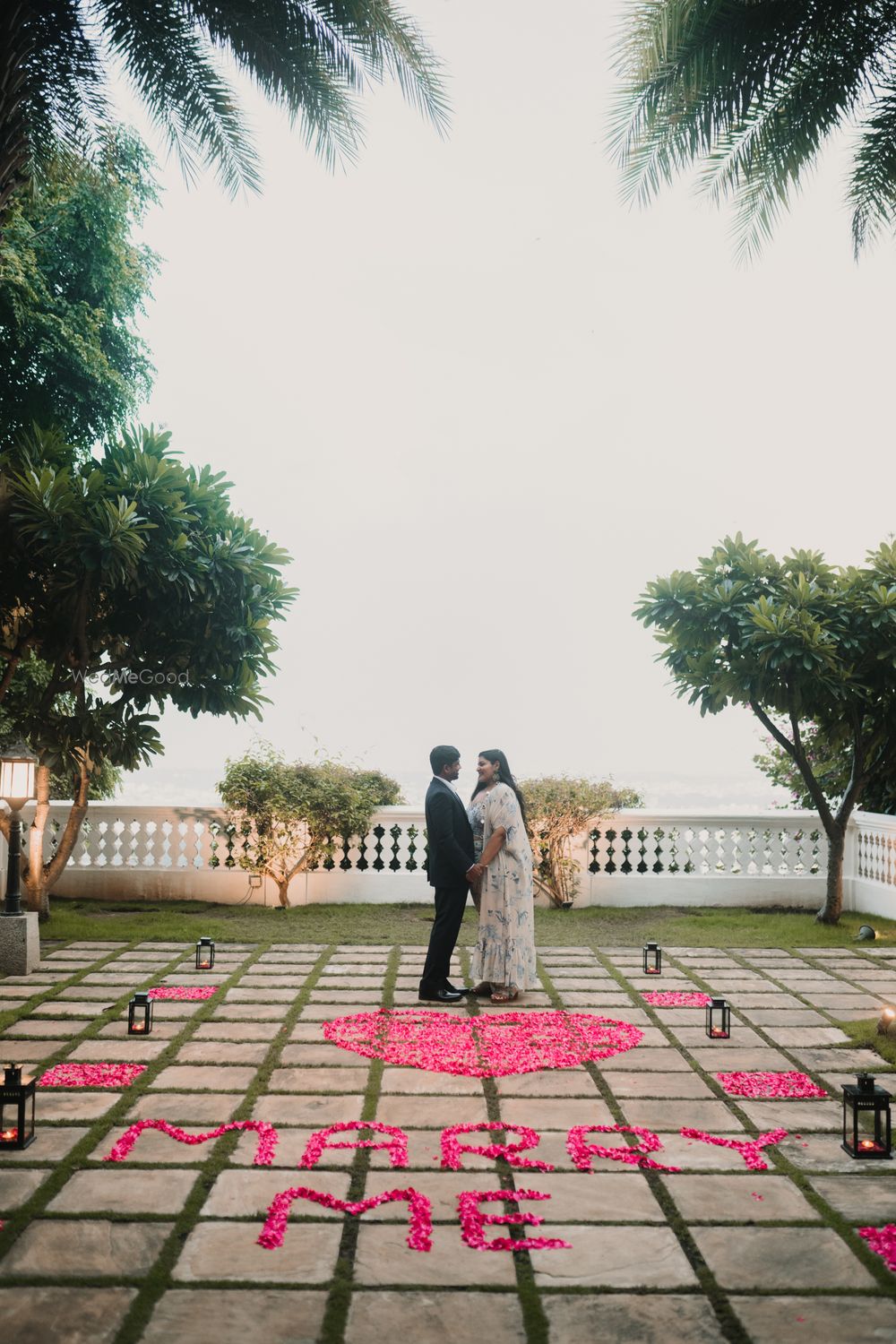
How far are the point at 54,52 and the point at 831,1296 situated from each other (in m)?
8.80

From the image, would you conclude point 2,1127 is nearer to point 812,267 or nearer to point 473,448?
point 812,267

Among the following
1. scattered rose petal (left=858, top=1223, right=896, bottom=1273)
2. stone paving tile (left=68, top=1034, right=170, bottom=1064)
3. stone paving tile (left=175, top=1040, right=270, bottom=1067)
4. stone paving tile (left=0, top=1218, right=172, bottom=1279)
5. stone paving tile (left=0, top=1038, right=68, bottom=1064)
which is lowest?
stone paving tile (left=0, top=1038, right=68, bottom=1064)

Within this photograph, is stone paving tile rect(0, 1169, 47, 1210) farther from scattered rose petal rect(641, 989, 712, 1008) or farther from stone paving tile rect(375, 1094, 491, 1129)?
scattered rose petal rect(641, 989, 712, 1008)

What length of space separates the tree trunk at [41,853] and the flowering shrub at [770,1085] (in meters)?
6.59

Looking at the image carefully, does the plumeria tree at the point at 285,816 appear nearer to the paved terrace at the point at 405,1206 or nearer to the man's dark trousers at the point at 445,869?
the man's dark trousers at the point at 445,869

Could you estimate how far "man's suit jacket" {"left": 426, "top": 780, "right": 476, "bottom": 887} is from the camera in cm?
682

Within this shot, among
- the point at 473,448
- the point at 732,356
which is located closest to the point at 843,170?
the point at 732,356

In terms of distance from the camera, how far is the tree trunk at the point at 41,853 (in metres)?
9.58

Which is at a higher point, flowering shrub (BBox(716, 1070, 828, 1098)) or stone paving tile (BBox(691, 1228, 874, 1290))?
stone paving tile (BBox(691, 1228, 874, 1290))

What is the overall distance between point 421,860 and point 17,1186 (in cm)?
818

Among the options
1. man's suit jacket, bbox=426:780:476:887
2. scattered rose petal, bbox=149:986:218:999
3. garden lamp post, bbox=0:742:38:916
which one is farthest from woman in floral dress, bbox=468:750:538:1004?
garden lamp post, bbox=0:742:38:916

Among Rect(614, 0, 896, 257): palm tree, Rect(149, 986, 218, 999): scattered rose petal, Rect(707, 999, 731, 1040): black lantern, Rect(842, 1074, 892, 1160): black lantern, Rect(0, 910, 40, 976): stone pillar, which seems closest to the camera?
Rect(842, 1074, 892, 1160): black lantern

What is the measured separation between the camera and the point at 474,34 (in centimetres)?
1473

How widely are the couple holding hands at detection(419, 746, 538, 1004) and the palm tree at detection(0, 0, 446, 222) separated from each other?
498 centimetres
